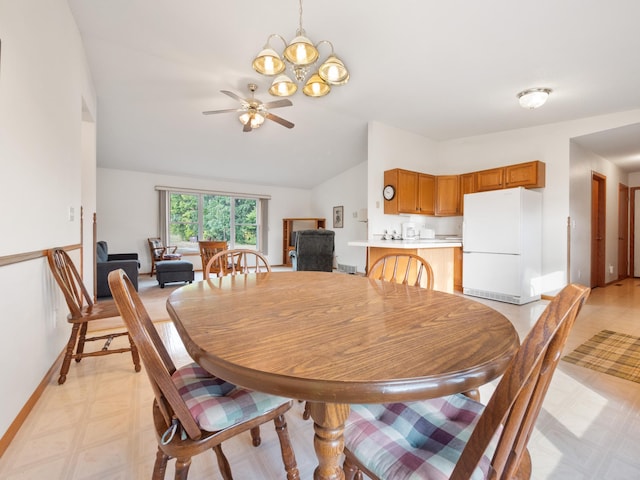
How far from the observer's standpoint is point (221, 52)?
2980 millimetres

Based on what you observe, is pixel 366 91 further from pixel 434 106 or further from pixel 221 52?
pixel 221 52

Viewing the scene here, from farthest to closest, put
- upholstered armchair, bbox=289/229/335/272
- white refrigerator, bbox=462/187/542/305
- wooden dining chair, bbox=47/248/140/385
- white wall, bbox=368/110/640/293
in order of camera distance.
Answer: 1. upholstered armchair, bbox=289/229/335/272
2. white wall, bbox=368/110/640/293
3. white refrigerator, bbox=462/187/542/305
4. wooden dining chair, bbox=47/248/140/385

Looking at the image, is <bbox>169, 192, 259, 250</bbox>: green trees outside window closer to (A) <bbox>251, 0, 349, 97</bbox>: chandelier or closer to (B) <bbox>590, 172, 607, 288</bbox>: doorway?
(A) <bbox>251, 0, 349, 97</bbox>: chandelier

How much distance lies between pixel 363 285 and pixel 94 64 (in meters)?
3.91

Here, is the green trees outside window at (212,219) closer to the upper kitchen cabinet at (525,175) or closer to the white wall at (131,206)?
the white wall at (131,206)

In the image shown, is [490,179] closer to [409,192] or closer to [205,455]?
[409,192]

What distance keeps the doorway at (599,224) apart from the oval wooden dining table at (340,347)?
5.48 m

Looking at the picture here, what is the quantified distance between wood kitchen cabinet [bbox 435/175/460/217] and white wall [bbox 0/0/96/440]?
4785mm

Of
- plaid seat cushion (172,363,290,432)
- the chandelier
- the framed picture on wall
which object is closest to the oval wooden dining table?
plaid seat cushion (172,363,290,432)

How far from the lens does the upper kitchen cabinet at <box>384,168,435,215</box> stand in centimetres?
444

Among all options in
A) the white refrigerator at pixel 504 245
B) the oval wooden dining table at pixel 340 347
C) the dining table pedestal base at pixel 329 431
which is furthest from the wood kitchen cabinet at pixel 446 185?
the dining table pedestal base at pixel 329 431

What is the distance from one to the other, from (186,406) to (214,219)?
670 cm

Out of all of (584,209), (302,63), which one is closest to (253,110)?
(302,63)

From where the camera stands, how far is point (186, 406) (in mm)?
753
